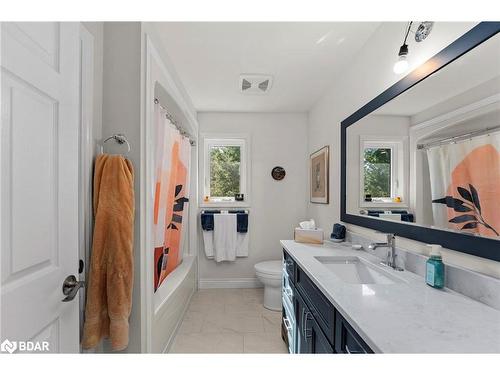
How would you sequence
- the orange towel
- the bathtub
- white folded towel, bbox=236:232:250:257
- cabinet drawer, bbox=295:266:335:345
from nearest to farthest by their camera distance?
cabinet drawer, bbox=295:266:335:345, the orange towel, the bathtub, white folded towel, bbox=236:232:250:257

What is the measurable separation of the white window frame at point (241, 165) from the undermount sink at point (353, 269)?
1.79m

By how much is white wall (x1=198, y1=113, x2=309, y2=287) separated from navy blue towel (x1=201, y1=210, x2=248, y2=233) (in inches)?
6.5

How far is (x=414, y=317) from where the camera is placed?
0.83m

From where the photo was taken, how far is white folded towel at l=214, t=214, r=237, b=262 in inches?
123

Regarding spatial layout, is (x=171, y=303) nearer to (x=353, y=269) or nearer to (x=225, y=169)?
(x=353, y=269)

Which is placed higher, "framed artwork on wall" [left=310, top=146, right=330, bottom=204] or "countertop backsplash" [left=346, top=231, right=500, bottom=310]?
"framed artwork on wall" [left=310, top=146, right=330, bottom=204]

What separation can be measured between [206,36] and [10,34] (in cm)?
128

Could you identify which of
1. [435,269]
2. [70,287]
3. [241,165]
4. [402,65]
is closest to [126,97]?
[70,287]

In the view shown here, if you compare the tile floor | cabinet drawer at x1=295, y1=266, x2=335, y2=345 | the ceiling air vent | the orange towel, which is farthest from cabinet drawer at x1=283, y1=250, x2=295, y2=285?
the ceiling air vent

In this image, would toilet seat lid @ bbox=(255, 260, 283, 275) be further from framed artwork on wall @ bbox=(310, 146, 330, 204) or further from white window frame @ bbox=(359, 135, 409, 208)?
white window frame @ bbox=(359, 135, 409, 208)

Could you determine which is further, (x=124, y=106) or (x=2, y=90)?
(x=124, y=106)

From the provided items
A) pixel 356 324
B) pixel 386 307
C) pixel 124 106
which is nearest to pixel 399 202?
pixel 386 307

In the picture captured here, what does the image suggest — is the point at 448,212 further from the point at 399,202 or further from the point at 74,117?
the point at 74,117
